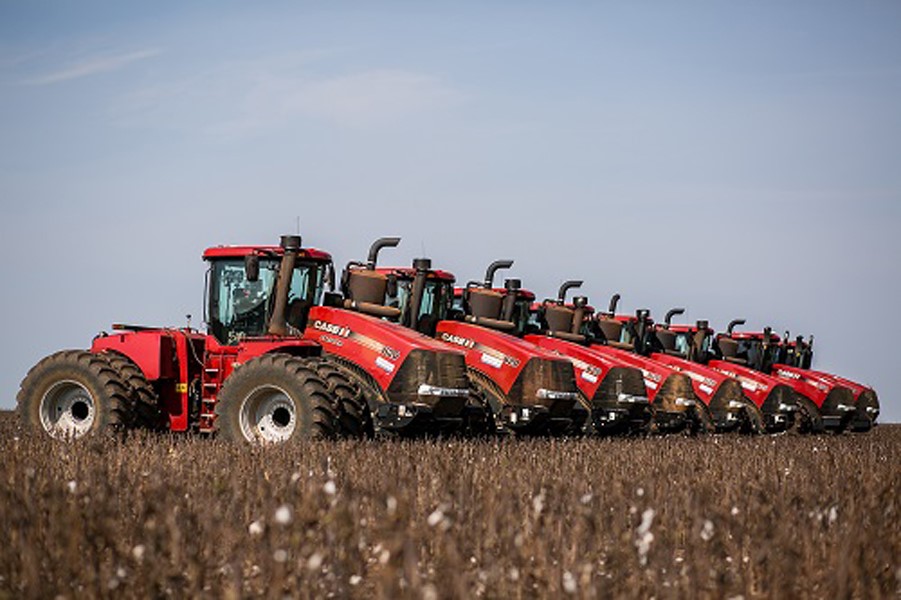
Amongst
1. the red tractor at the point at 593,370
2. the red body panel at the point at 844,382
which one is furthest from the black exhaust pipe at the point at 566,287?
the red body panel at the point at 844,382

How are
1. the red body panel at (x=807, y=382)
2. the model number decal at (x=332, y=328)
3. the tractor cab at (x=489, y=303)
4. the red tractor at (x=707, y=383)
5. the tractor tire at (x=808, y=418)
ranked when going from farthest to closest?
the red body panel at (x=807, y=382) < the tractor tire at (x=808, y=418) < the red tractor at (x=707, y=383) < the tractor cab at (x=489, y=303) < the model number decal at (x=332, y=328)

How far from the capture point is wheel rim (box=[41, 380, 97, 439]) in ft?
50.0

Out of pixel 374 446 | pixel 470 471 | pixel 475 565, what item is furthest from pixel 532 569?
pixel 374 446

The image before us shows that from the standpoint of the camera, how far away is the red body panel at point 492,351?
Result: 1775cm

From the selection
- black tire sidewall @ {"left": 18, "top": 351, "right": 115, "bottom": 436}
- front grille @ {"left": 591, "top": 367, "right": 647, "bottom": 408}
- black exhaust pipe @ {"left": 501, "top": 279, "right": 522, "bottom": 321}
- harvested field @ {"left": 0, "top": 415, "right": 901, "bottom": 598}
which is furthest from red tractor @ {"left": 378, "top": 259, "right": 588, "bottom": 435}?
harvested field @ {"left": 0, "top": 415, "right": 901, "bottom": 598}

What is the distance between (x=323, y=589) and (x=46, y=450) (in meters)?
7.02

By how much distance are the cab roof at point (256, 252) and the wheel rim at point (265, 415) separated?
6.51ft

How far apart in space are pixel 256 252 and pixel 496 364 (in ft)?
13.9

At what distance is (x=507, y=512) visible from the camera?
692 cm

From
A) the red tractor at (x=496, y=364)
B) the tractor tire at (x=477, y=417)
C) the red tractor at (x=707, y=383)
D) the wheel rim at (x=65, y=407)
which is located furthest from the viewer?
the red tractor at (x=707, y=383)

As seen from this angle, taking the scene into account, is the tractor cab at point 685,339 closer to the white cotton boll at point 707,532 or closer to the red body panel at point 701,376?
the red body panel at point 701,376

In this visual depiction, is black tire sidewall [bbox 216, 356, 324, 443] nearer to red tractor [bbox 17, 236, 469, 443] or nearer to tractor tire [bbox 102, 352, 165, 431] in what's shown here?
red tractor [bbox 17, 236, 469, 443]

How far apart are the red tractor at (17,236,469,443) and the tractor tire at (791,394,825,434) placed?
15.0 m

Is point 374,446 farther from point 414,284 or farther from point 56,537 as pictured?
point 56,537
